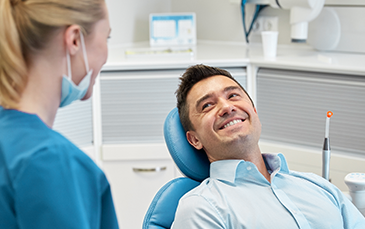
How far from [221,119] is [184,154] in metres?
0.17

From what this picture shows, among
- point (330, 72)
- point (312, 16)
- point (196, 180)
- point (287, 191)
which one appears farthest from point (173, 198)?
point (312, 16)

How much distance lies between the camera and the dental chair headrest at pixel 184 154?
53.9 inches

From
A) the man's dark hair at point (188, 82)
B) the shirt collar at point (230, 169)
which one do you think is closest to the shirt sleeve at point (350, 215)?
the shirt collar at point (230, 169)

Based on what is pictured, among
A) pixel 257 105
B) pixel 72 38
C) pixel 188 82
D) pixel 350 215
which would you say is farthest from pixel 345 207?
pixel 72 38

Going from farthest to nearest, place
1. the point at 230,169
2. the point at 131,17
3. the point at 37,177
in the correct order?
the point at 131,17 → the point at 230,169 → the point at 37,177

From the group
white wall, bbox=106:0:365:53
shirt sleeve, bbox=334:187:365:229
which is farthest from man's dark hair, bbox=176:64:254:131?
white wall, bbox=106:0:365:53

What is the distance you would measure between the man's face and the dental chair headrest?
0.09 ft

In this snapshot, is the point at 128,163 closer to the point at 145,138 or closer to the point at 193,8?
the point at 145,138

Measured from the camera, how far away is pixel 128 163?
→ 7.32 feet

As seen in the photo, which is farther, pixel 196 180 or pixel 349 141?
pixel 349 141

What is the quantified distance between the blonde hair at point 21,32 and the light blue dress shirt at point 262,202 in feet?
2.03

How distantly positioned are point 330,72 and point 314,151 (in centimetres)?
39

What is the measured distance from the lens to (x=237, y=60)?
211cm

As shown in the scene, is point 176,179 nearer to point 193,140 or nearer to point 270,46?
point 193,140
